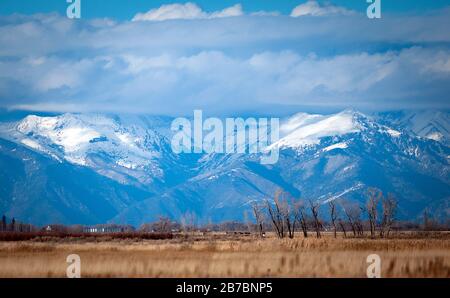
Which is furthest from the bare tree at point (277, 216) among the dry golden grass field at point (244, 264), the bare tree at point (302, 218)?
the dry golden grass field at point (244, 264)

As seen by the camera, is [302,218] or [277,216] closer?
[277,216]

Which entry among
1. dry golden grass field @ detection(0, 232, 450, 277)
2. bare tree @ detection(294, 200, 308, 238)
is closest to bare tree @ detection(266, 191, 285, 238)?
bare tree @ detection(294, 200, 308, 238)

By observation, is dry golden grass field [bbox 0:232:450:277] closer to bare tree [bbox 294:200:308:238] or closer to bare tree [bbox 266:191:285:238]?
bare tree [bbox 294:200:308:238]

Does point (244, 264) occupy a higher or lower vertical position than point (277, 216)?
lower

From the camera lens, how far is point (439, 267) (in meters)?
45.1

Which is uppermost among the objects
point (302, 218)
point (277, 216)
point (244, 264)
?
point (277, 216)

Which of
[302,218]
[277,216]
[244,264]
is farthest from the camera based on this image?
[302,218]

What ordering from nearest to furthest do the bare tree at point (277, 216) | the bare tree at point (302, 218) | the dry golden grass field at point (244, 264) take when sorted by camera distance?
the dry golden grass field at point (244, 264)
the bare tree at point (277, 216)
the bare tree at point (302, 218)

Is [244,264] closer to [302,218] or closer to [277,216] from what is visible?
[277,216]

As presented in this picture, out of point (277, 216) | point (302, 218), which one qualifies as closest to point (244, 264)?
point (277, 216)

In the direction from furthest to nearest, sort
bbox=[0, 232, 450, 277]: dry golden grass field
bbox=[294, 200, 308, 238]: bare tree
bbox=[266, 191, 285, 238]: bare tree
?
bbox=[294, 200, 308, 238]: bare tree → bbox=[266, 191, 285, 238]: bare tree → bbox=[0, 232, 450, 277]: dry golden grass field

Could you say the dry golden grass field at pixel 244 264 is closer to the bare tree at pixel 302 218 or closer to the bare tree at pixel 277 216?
the bare tree at pixel 302 218
